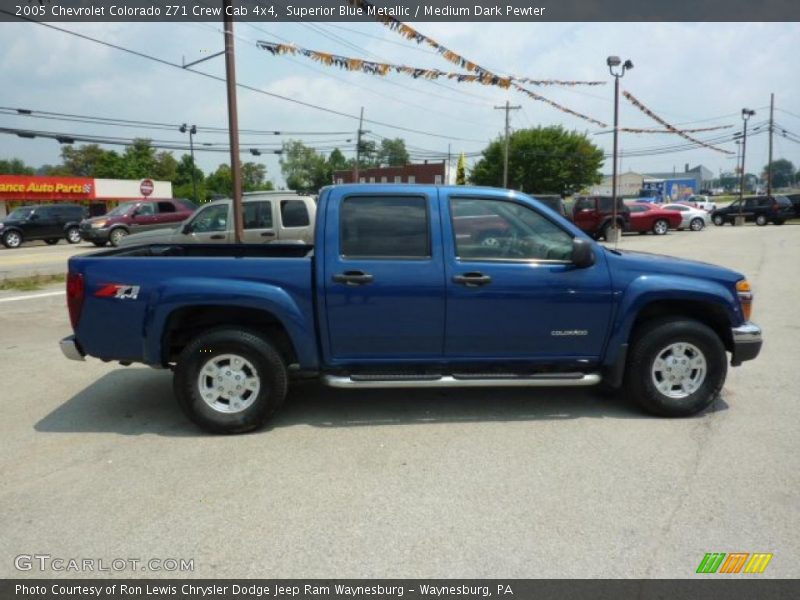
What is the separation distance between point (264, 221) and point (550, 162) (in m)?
53.6

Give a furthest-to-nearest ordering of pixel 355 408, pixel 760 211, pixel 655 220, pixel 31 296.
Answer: pixel 760 211
pixel 655 220
pixel 31 296
pixel 355 408

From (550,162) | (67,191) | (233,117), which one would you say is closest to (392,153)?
(550,162)

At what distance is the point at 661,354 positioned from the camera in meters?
4.85

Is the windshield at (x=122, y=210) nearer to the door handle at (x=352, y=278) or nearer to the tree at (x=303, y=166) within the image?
the door handle at (x=352, y=278)

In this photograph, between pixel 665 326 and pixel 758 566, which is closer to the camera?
pixel 758 566

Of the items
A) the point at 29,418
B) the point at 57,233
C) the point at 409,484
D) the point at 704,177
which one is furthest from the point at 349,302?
the point at 704,177

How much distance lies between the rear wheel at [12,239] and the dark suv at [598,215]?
76.1 feet

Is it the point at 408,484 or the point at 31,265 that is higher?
the point at 31,265

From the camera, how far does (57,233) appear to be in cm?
2725

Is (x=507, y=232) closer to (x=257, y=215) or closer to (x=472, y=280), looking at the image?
(x=472, y=280)

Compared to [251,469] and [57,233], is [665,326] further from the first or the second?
[57,233]
